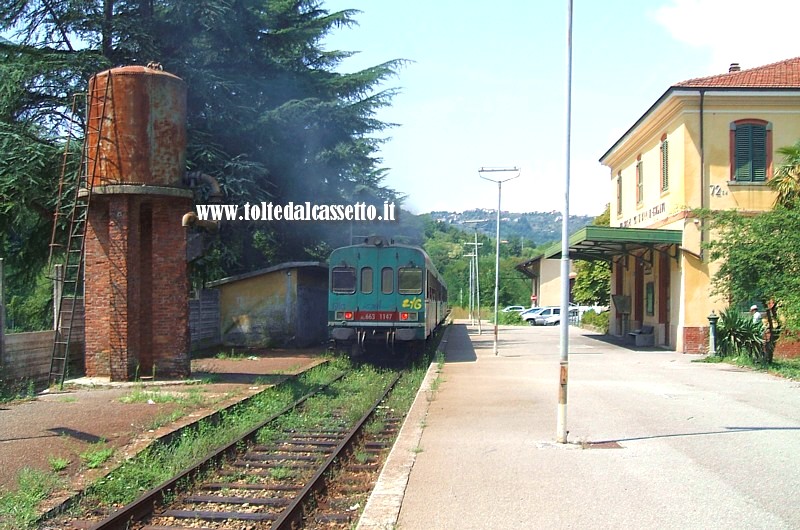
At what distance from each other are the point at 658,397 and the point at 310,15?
70.7 ft

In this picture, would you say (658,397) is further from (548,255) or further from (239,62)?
(239,62)

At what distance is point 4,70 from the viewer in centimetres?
2127

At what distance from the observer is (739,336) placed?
1938cm

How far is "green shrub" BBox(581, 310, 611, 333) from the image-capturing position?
1527 inches

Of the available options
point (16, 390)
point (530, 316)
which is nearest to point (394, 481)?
point (16, 390)

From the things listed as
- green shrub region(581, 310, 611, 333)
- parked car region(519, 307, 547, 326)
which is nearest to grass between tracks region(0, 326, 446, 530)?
green shrub region(581, 310, 611, 333)

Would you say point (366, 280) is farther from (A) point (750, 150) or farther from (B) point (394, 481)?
(B) point (394, 481)

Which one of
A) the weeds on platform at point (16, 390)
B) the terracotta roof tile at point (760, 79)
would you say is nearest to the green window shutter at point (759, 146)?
the terracotta roof tile at point (760, 79)

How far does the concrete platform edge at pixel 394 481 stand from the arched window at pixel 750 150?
49.4 feet

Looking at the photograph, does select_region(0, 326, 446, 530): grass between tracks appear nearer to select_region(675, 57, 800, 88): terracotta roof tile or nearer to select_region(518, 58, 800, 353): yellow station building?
select_region(518, 58, 800, 353): yellow station building

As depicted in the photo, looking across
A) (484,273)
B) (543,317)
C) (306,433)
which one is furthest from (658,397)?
(484,273)

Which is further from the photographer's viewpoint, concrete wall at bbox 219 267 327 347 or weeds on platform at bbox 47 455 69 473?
concrete wall at bbox 219 267 327 347

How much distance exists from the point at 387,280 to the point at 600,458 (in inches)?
457

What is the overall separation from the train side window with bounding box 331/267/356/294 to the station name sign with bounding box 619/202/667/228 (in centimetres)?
1058
